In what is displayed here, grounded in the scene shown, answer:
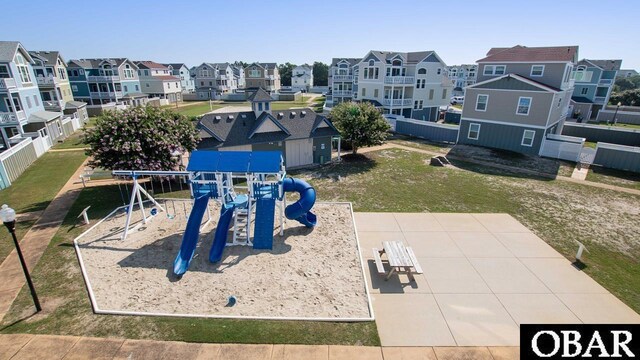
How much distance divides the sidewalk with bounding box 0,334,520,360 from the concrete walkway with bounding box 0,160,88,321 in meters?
2.57

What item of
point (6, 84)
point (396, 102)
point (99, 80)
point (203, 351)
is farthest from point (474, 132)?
point (99, 80)

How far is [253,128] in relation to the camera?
2641 cm

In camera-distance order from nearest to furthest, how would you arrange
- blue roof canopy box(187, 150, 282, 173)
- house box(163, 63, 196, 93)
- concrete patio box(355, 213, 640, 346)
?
1. concrete patio box(355, 213, 640, 346)
2. blue roof canopy box(187, 150, 282, 173)
3. house box(163, 63, 196, 93)

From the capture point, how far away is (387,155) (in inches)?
1246

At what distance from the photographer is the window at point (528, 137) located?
3077cm

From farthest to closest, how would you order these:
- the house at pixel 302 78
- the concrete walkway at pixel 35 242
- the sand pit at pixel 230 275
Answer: the house at pixel 302 78 < the concrete walkway at pixel 35 242 < the sand pit at pixel 230 275

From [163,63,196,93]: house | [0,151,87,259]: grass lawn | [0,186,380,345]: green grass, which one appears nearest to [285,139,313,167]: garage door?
[0,151,87,259]: grass lawn

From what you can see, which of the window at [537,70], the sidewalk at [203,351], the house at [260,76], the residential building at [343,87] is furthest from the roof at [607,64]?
the house at [260,76]

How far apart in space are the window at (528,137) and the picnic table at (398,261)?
83.9 feet

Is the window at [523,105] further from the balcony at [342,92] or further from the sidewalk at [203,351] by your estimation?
the balcony at [342,92]

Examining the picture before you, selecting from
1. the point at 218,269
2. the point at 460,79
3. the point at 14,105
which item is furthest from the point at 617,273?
the point at 460,79

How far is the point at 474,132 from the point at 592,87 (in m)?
31.2

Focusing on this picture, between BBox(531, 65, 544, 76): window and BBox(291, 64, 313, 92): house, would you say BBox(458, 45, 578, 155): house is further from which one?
BBox(291, 64, 313, 92): house

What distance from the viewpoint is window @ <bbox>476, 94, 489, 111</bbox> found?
33.0 metres
